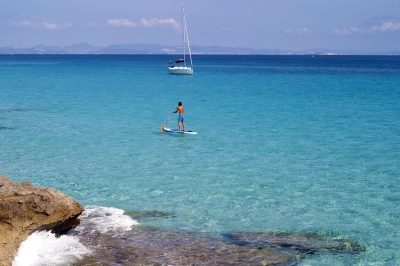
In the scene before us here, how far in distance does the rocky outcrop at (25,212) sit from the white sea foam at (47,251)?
182mm

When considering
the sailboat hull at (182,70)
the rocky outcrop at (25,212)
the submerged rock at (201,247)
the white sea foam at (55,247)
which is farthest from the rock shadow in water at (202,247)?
the sailboat hull at (182,70)

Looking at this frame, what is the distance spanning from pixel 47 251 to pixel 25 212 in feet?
3.28

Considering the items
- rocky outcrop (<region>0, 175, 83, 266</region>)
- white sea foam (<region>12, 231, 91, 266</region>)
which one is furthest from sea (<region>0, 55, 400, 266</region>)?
rocky outcrop (<region>0, 175, 83, 266</region>)

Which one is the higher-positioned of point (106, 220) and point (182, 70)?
point (182, 70)

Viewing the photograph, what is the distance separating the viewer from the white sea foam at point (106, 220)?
1126cm

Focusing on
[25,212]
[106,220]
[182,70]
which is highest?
[182,70]

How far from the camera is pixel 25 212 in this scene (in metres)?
9.12

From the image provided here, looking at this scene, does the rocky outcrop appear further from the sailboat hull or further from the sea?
the sailboat hull

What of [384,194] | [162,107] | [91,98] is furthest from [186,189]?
[91,98]

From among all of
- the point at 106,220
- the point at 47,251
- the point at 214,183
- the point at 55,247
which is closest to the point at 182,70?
the point at 214,183

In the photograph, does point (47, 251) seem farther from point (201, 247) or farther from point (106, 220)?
point (201, 247)

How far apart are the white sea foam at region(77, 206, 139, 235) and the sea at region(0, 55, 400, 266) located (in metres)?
0.04

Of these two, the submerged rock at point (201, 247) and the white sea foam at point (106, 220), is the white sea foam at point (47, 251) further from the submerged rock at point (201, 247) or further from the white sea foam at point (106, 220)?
the white sea foam at point (106, 220)

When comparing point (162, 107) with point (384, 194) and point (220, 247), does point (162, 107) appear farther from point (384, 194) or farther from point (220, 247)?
point (220, 247)
